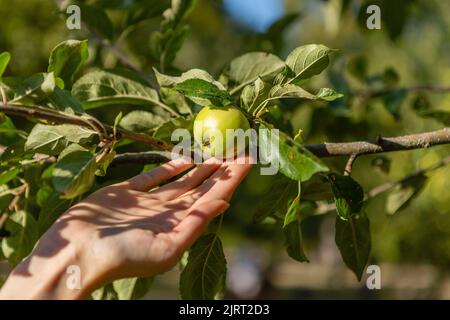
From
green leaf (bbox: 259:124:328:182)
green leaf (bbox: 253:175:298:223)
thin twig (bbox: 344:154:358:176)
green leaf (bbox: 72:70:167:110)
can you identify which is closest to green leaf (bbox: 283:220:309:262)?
green leaf (bbox: 253:175:298:223)

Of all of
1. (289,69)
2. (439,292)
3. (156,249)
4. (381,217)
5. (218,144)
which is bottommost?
(439,292)

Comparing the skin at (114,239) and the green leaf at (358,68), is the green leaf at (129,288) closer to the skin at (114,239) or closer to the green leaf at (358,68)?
the skin at (114,239)

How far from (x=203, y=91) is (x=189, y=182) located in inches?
10.8

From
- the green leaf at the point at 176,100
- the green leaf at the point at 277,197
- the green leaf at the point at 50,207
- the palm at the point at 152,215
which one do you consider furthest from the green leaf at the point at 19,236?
the green leaf at the point at 277,197

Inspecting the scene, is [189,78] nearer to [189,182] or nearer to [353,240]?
[189,182]

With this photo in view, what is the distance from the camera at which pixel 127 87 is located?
1.38 metres

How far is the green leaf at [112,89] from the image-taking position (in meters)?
1.32

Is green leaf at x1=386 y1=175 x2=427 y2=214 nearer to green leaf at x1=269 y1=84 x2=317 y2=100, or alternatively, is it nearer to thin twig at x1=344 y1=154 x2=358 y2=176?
thin twig at x1=344 y1=154 x2=358 y2=176

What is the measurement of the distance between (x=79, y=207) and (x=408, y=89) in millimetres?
1270

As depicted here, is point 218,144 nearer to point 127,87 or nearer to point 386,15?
point 127,87

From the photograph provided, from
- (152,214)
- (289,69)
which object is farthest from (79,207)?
(289,69)

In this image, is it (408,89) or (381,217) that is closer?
(408,89)

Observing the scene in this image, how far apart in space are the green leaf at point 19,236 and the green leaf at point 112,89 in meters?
0.29

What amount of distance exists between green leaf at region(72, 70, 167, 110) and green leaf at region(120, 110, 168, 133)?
3cm
